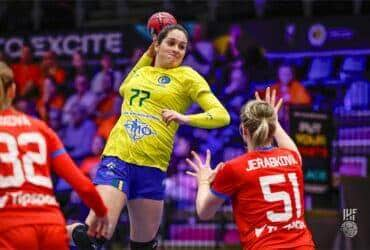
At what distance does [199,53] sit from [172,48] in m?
7.26

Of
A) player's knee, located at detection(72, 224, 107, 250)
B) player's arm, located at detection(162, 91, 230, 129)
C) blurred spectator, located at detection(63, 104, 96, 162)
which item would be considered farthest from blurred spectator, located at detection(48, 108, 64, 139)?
player's knee, located at detection(72, 224, 107, 250)

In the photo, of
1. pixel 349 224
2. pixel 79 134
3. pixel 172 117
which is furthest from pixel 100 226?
pixel 79 134

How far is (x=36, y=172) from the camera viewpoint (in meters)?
4.99

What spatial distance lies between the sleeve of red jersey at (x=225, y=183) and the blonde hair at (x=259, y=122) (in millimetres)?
251

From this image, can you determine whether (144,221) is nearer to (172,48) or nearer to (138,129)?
(138,129)

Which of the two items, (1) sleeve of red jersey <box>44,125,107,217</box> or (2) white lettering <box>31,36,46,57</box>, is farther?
(2) white lettering <box>31,36,46,57</box>

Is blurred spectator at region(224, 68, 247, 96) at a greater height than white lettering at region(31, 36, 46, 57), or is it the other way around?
white lettering at region(31, 36, 46, 57)

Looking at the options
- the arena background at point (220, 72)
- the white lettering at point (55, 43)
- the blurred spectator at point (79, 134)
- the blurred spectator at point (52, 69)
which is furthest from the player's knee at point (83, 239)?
the white lettering at point (55, 43)

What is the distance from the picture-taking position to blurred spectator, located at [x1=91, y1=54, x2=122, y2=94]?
14.6 meters

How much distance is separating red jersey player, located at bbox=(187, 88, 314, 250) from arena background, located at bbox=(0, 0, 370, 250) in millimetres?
3452

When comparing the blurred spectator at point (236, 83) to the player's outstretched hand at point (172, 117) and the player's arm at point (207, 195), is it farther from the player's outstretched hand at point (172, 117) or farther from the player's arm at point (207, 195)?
the player's arm at point (207, 195)

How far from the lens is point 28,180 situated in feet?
16.2

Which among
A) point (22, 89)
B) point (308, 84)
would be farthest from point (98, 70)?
point (308, 84)

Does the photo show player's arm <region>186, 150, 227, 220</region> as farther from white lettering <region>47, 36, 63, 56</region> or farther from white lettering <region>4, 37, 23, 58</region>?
white lettering <region>4, 37, 23, 58</region>
